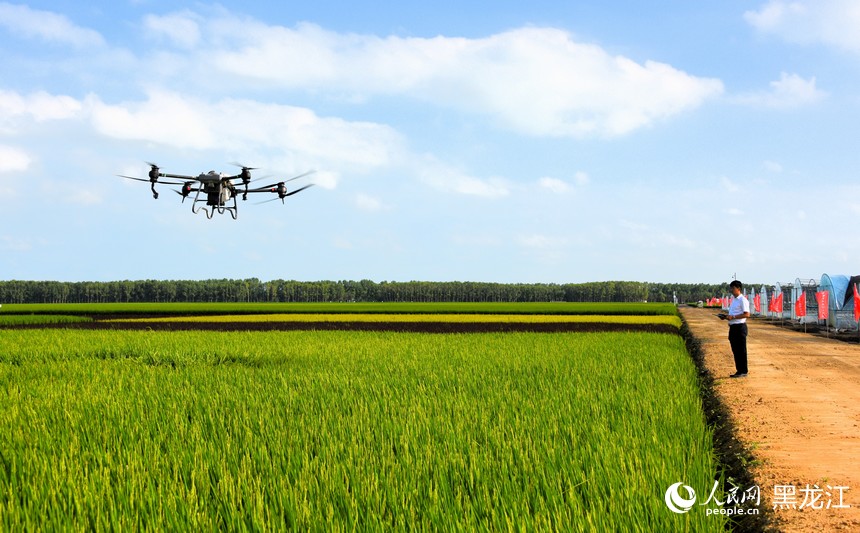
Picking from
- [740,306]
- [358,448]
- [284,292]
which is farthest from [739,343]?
[284,292]

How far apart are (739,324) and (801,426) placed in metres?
4.63

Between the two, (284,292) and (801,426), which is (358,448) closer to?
(801,426)

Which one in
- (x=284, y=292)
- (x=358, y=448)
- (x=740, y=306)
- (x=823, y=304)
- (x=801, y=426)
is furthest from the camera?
(x=284, y=292)

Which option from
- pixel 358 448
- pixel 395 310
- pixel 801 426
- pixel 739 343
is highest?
pixel 739 343

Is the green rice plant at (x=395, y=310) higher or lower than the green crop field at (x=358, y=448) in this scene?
lower

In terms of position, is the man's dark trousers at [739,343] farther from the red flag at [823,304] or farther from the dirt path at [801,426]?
the red flag at [823,304]

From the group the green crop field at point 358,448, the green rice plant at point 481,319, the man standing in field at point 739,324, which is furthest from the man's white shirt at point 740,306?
the green rice plant at point 481,319

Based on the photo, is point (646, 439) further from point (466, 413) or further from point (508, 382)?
point (508, 382)

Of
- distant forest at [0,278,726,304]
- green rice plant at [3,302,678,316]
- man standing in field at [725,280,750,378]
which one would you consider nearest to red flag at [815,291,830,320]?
green rice plant at [3,302,678,316]

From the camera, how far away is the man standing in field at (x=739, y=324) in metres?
12.8

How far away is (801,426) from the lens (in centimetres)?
873

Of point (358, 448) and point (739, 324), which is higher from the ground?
point (739, 324)

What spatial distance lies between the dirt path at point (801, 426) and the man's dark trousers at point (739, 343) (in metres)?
0.30

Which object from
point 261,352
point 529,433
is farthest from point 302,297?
point 529,433
